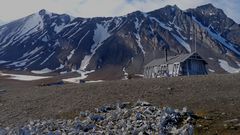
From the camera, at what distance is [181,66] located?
6525 centimetres

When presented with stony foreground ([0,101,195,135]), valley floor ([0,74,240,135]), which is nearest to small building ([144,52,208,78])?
valley floor ([0,74,240,135])

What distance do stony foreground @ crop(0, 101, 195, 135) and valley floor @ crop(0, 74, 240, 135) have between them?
988 mm

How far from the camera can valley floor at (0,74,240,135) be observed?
19.1m

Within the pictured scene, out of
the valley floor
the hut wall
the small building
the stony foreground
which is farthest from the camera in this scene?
the hut wall

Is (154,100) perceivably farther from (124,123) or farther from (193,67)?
(193,67)

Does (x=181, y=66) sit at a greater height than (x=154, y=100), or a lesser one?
greater

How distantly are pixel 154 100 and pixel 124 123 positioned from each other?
5598 millimetres

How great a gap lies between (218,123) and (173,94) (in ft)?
25.3

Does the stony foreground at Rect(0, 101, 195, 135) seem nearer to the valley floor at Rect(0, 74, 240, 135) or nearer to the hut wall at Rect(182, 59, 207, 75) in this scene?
the valley floor at Rect(0, 74, 240, 135)

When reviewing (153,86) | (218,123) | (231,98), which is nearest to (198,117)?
(218,123)

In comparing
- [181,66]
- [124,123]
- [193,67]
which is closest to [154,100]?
[124,123]

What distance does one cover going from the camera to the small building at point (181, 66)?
65312 mm

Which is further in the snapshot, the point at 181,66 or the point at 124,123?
the point at 181,66

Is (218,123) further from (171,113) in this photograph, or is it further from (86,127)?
(86,127)
